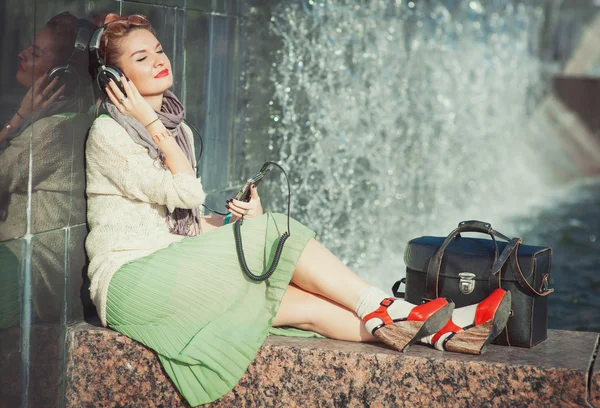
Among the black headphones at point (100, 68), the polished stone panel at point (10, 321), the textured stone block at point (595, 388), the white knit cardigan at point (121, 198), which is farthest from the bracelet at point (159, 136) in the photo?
the textured stone block at point (595, 388)

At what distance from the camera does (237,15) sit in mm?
5629

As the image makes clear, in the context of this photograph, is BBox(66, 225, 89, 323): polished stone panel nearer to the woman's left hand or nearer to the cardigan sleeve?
the cardigan sleeve

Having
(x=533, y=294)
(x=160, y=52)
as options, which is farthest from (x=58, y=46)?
(x=533, y=294)

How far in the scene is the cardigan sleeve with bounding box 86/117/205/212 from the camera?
3629mm

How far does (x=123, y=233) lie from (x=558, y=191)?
31.1 feet

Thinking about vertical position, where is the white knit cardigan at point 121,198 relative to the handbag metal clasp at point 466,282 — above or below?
above

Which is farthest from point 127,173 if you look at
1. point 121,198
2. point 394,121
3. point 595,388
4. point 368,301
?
point 394,121

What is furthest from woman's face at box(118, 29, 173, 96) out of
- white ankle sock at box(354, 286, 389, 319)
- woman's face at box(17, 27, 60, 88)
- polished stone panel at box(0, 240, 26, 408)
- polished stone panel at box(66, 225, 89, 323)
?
white ankle sock at box(354, 286, 389, 319)

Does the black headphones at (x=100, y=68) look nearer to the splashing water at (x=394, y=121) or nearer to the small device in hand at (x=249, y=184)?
the small device in hand at (x=249, y=184)

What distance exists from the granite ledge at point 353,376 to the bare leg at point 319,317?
0.19 ft

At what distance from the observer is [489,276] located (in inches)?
144

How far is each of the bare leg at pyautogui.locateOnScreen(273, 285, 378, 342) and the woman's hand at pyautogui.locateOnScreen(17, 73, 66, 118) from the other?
3.93 ft

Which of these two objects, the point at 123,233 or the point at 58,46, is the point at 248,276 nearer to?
the point at 123,233

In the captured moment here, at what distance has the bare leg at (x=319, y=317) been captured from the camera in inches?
146
